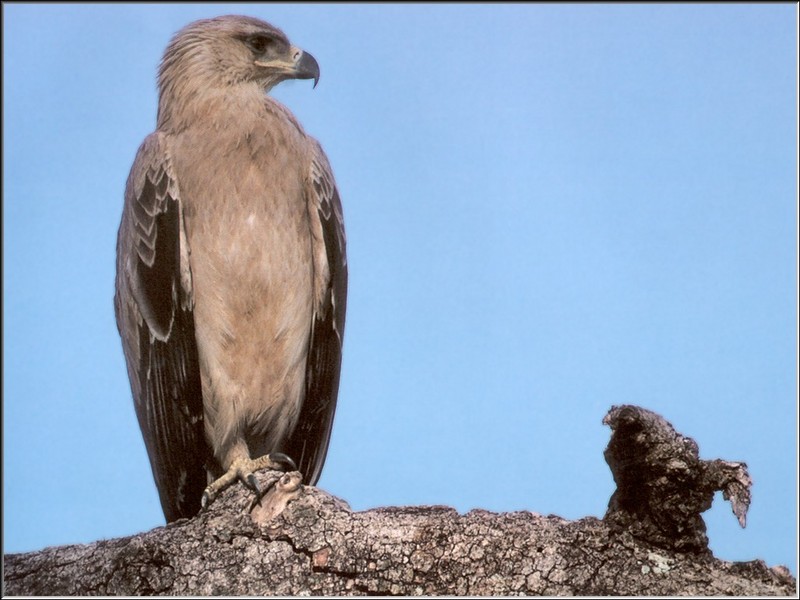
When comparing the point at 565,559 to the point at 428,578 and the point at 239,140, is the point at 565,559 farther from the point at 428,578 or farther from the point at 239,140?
the point at 239,140

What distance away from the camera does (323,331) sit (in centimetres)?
588

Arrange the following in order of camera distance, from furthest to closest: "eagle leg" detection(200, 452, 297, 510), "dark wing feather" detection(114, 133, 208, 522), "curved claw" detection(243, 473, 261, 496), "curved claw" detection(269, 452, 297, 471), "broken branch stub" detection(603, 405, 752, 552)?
"dark wing feather" detection(114, 133, 208, 522), "curved claw" detection(269, 452, 297, 471), "eagle leg" detection(200, 452, 297, 510), "curved claw" detection(243, 473, 261, 496), "broken branch stub" detection(603, 405, 752, 552)

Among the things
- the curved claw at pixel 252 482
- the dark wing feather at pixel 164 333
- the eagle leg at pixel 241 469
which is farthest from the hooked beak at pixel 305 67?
the curved claw at pixel 252 482

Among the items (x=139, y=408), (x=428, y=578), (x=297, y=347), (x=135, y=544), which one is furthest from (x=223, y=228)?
(x=428, y=578)

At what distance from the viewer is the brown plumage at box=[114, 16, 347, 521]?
552cm

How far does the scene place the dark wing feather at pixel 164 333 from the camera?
18.1ft

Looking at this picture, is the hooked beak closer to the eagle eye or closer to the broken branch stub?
the eagle eye

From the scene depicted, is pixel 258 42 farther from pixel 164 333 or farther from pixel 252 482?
pixel 252 482

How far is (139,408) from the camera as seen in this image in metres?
5.91

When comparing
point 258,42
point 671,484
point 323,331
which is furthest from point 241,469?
point 258,42

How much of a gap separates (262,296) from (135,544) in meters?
1.98

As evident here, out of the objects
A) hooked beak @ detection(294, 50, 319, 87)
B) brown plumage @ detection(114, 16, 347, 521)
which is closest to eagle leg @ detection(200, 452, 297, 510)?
brown plumage @ detection(114, 16, 347, 521)

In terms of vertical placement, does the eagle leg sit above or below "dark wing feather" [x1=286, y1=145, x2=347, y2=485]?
below

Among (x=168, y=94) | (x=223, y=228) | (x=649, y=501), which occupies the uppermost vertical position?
(x=168, y=94)
